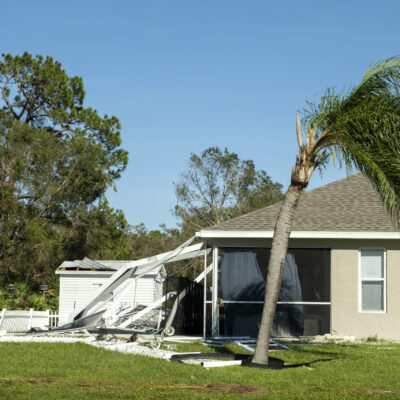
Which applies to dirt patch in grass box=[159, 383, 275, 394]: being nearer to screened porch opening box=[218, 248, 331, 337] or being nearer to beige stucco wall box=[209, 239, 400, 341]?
screened porch opening box=[218, 248, 331, 337]

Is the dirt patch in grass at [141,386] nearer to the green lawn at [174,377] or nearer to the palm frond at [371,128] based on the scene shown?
the green lawn at [174,377]

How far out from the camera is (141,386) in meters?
9.14

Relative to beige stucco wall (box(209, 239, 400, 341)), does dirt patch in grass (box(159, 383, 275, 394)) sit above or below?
below

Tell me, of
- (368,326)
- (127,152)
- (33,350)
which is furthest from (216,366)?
(127,152)

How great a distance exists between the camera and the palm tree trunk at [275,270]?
457 inches

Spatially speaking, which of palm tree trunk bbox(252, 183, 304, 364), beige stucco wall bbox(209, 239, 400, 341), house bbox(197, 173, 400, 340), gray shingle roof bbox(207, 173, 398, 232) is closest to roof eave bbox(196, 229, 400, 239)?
house bbox(197, 173, 400, 340)

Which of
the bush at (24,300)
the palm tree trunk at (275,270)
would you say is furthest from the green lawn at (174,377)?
the bush at (24,300)

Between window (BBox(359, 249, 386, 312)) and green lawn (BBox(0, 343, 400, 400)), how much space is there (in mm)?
3590

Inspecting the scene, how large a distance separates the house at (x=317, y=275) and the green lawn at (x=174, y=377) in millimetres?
3574

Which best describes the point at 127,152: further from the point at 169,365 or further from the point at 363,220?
the point at 169,365

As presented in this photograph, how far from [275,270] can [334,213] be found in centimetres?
680

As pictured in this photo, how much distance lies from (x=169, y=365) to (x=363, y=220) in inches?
313

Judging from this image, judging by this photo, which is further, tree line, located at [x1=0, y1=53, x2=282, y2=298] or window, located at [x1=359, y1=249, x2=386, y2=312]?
tree line, located at [x1=0, y1=53, x2=282, y2=298]

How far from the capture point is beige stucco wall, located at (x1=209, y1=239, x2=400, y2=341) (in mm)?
16719
